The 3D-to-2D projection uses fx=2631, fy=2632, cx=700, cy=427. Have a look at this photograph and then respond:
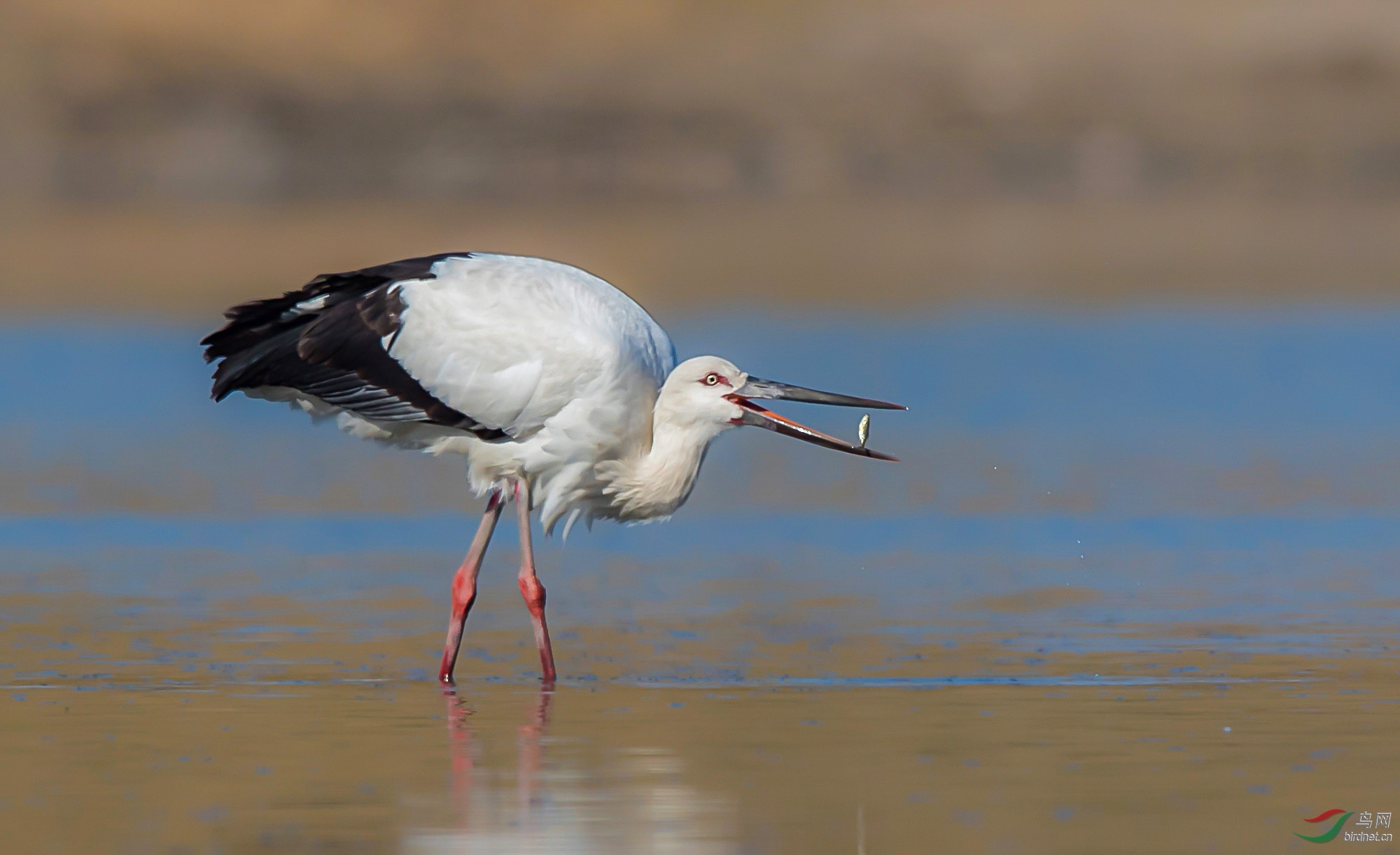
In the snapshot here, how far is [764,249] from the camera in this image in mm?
35781

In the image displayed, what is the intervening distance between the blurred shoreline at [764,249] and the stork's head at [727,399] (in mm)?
15421

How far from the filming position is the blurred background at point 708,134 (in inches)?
1447

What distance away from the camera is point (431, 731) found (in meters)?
9.36

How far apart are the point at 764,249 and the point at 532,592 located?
24.9 m

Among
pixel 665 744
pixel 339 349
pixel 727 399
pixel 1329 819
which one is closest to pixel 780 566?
pixel 727 399

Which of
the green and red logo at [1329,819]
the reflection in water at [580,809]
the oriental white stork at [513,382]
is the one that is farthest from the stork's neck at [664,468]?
the green and red logo at [1329,819]

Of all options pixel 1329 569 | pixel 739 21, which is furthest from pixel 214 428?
pixel 739 21

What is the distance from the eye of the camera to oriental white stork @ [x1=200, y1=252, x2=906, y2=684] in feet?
36.7

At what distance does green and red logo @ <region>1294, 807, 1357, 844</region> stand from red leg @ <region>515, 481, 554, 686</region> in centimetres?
Answer: 355

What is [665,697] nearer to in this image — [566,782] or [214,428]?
[566,782]

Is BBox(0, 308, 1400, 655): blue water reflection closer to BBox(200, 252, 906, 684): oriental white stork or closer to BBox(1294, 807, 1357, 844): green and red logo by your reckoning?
BBox(200, 252, 906, 684): oriental white stork

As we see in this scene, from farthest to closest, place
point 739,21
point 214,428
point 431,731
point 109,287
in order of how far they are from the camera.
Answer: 1. point 739,21
2. point 109,287
3. point 214,428
4. point 431,731

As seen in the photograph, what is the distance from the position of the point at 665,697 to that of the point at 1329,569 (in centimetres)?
430

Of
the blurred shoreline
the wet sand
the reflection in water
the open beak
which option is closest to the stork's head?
the open beak
